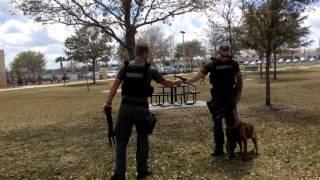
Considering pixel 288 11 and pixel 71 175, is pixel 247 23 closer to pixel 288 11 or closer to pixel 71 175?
pixel 288 11

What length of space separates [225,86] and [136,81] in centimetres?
183

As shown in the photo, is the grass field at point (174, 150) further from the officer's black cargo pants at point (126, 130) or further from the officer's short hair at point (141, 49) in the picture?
the officer's short hair at point (141, 49)

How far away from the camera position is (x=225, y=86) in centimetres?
821

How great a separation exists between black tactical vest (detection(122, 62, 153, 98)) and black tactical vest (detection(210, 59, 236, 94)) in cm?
152

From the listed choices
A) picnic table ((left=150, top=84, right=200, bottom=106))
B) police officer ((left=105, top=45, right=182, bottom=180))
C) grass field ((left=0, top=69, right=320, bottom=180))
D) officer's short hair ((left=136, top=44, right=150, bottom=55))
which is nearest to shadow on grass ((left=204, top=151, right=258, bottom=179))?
grass field ((left=0, top=69, right=320, bottom=180))

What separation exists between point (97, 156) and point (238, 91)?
265 cm

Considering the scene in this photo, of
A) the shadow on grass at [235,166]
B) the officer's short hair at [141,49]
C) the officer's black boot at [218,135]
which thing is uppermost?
the officer's short hair at [141,49]

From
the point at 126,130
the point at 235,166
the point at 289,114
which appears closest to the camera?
the point at 126,130

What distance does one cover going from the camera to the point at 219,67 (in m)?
8.14

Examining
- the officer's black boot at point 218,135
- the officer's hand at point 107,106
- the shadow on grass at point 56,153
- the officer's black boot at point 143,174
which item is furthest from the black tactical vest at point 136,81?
the officer's black boot at point 218,135

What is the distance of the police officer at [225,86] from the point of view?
8.14m

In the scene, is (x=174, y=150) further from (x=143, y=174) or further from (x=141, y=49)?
(x=141, y=49)

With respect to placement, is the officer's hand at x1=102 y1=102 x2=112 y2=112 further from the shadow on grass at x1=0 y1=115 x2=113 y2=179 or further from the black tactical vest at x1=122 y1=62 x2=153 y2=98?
the shadow on grass at x1=0 y1=115 x2=113 y2=179

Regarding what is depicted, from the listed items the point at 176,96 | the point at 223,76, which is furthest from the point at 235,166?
the point at 176,96
